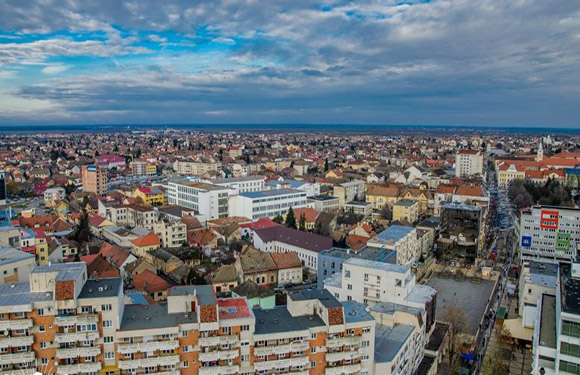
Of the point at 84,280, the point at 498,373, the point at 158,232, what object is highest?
the point at 84,280

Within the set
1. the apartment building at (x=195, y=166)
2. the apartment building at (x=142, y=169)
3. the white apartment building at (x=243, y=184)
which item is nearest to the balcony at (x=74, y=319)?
the white apartment building at (x=243, y=184)

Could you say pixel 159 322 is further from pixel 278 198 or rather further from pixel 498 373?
pixel 278 198

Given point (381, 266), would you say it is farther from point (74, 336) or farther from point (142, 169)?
point (142, 169)

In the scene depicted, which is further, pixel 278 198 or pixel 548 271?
pixel 278 198

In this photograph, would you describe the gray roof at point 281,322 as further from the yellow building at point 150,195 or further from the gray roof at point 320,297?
the yellow building at point 150,195

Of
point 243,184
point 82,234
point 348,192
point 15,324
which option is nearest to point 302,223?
point 243,184

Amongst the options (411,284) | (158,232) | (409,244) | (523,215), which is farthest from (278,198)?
(411,284)

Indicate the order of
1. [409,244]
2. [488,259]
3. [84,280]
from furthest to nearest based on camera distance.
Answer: [488,259] < [409,244] < [84,280]
